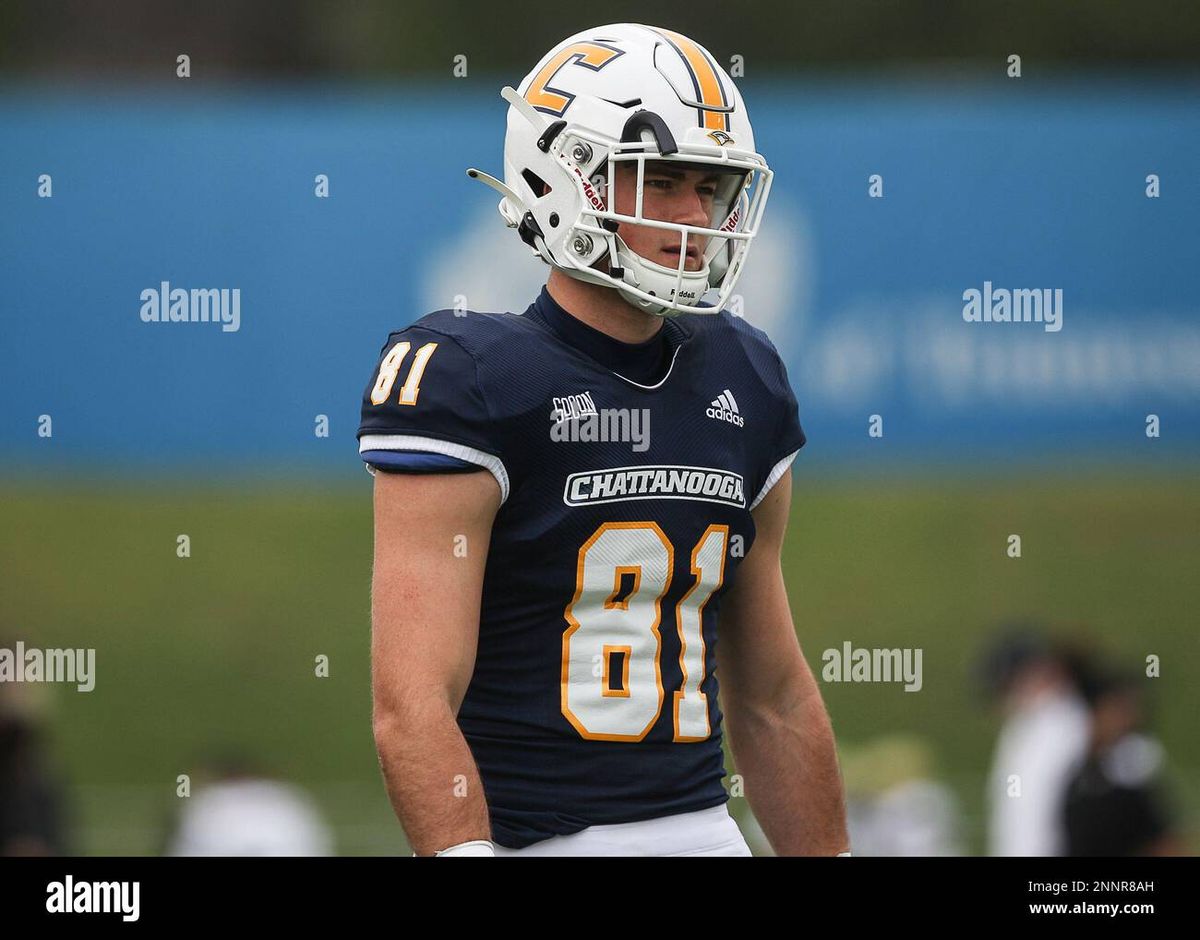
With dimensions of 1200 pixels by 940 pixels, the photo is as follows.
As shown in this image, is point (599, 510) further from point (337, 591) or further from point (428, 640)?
point (337, 591)

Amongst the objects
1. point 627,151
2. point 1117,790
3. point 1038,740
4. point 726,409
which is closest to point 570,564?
point 726,409

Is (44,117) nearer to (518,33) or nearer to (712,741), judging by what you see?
(518,33)

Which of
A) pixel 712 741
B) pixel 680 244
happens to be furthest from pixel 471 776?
pixel 680 244

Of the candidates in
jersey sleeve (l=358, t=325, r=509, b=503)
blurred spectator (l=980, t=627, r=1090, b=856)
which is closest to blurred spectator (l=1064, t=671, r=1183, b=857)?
blurred spectator (l=980, t=627, r=1090, b=856)

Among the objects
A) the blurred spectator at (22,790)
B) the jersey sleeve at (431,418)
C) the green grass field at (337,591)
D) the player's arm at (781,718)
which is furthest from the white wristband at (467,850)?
the green grass field at (337,591)

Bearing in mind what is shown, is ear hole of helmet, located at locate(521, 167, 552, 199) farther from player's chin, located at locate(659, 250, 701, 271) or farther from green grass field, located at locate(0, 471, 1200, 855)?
green grass field, located at locate(0, 471, 1200, 855)

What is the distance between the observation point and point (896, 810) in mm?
7633

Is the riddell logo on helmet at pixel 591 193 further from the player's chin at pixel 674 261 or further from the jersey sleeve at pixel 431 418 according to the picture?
the jersey sleeve at pixel 431 418

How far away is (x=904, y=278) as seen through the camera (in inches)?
380

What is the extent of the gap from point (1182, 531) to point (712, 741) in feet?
36.9

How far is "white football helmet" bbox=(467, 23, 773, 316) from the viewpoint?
266cm

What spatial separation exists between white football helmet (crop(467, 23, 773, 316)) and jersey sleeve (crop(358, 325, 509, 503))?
29cm

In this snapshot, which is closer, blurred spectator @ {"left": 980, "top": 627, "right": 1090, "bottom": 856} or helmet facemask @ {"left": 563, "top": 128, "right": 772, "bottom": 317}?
helmet facemask @ {"left": 563, "top": 128, "right": 772, "bottom": 317}

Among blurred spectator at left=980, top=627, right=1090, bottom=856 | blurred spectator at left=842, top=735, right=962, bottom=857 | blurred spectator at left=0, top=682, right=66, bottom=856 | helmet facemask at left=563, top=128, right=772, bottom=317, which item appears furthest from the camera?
blurred spectator at left=842, top=735, right=962, bottom=857
